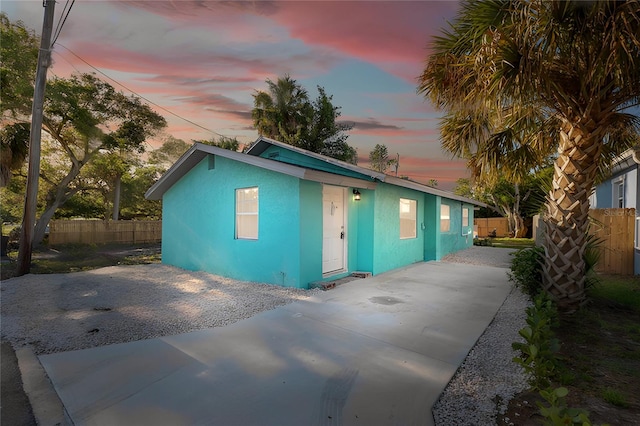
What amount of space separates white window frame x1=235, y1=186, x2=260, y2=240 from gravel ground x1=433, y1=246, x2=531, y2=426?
579cm

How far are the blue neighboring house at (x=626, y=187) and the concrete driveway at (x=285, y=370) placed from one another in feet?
21.9

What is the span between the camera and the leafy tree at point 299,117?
25891 mm

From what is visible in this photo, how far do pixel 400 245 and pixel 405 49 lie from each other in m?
6.11

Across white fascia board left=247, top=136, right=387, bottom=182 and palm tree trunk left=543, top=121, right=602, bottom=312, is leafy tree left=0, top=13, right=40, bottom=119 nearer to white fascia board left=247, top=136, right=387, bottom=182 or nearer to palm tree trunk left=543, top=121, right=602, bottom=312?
white fascia board left=247, top=136, right=387, bottom=182

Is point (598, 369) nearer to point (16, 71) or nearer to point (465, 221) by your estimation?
point (465, 221)

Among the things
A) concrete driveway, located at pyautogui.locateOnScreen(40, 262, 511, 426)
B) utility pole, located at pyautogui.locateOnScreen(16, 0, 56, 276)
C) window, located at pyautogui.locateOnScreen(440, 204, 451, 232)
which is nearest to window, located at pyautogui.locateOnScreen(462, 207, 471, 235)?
window, located at pyautogui.locateOnScreen(440, 204, 451, 232)

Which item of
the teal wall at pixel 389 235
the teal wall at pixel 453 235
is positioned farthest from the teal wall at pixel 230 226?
the teal wall at pixel 453 235

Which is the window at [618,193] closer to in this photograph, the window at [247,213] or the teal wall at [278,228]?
the teal wall at [278,228]

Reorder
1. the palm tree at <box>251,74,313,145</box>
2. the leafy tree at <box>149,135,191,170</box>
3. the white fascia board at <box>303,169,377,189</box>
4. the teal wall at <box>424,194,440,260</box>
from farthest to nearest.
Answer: the leafy tree at <box>149,135,191,170</box> < the palm tree at <box>251,74,313,145</box> < the teal wall at <box>424,194,440,260</box> < the white fascia board at <box>303,169,377,189</box>

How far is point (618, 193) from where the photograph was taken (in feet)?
35.1

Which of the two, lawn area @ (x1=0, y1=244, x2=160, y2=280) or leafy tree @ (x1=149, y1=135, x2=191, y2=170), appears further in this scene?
leafy tree @ (x1=149, y1=135, x2=191, y2=170)

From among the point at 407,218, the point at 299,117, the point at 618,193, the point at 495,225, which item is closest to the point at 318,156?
the point at 407,218

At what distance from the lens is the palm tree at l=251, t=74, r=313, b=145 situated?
26.1 meters

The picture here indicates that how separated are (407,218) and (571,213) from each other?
602 centimetres
